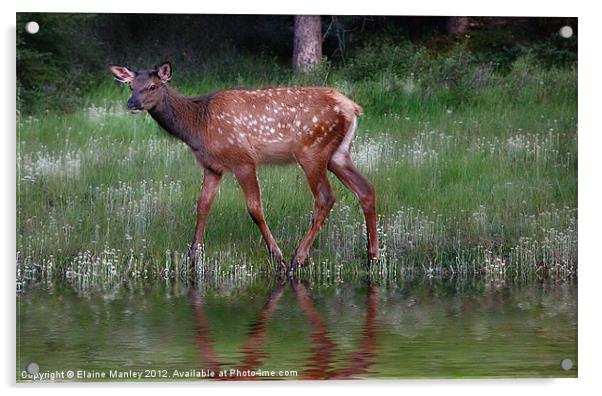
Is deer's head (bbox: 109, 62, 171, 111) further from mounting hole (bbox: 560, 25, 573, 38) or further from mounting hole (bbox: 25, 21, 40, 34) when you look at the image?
mounting hole (bbox: 560, 25, 573, 38)

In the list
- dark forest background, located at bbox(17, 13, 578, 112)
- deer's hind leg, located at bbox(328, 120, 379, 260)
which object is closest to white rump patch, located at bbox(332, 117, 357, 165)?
deer's hind leg, located at bbox(328, 120, 379, 260)

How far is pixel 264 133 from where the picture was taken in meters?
10.6

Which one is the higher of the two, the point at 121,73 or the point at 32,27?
the point at 32,27

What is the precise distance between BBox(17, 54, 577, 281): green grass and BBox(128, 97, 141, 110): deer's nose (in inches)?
2.1

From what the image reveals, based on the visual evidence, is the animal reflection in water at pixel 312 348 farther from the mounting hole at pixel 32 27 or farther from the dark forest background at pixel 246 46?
the mounting hole at pixel 32 27

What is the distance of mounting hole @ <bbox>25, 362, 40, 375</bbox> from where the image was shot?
963cm

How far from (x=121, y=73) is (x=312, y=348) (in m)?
1.90

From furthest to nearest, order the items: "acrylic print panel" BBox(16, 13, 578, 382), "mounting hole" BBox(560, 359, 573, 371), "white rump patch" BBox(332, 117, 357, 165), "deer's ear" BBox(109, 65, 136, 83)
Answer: "white rump patch" BBox(332, 117, 357, 165), "deer's ear" BBox(109, 65, 136, 83), "mounting hole" BBox(560, 359, 573, 371), "acrylic print panel" BBox(16, 13, 578, 382)

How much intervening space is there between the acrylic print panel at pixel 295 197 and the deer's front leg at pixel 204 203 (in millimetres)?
11

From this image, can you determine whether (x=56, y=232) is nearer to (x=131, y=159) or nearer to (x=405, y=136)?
(x=131, y=159)

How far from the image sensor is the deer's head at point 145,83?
10.3 metres

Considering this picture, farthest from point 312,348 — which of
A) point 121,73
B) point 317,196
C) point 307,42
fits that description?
point 121,73

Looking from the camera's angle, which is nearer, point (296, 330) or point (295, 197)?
point (296, 330)

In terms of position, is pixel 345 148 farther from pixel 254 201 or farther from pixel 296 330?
pixel 296 330
